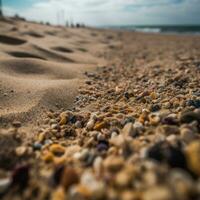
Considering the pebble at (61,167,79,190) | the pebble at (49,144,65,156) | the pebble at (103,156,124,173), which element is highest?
the pebble at (103,156,124,173)

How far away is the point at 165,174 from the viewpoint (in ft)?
3.95

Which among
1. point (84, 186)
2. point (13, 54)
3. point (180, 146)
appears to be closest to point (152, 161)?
point (180, 146)

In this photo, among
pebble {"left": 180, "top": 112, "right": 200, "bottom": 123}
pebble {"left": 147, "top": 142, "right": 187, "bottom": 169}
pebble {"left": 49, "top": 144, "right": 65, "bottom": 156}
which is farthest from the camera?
pebble {"left": 180, "top": 112, "right": 200, "bottom": 123}

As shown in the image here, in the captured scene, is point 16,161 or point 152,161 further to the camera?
point 16,161

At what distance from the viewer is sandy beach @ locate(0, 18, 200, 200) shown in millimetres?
1230

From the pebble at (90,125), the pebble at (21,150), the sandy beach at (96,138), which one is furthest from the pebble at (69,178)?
the pebble at (90,125)

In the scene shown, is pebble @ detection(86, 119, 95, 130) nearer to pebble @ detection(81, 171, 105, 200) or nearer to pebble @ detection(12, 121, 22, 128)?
pebble @ detection(12, 121, 22, 128)

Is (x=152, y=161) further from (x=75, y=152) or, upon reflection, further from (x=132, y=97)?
(x=132, y=97)

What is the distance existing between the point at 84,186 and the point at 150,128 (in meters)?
0.81

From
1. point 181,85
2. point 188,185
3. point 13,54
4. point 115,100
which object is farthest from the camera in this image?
point 13,54

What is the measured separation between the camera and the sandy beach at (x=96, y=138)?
4.04ft

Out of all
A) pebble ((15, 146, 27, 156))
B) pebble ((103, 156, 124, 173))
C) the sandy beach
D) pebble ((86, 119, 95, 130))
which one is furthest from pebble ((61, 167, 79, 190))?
pebble ((86, 119, 95, 130))

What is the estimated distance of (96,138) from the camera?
6.53 ft

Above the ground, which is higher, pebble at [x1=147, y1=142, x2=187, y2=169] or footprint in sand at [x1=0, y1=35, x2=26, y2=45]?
pebble at [x1=147, y1=142, x2=187, y2=169]
